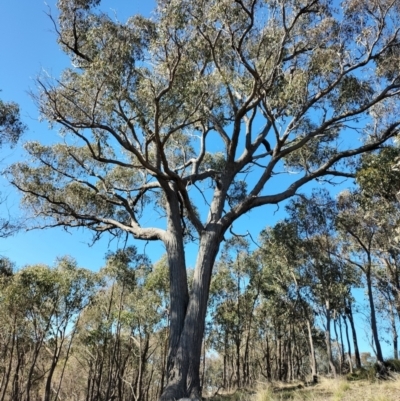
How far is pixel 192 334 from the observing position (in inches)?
268

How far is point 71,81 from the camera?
9242mm

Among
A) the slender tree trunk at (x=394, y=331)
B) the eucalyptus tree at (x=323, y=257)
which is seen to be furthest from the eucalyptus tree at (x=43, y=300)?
the slender tree trunk at (x=394, y=331)

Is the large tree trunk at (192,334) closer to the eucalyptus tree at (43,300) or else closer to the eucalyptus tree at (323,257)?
the eucalyptus tree at (323,257)

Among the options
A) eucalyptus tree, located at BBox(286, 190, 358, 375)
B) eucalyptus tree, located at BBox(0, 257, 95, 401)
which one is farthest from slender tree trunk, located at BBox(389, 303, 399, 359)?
eucalyptus tree, located at BBox(0, 257, 95, 401)

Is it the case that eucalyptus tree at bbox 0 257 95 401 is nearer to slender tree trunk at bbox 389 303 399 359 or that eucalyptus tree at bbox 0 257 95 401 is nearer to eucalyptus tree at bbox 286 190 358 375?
eucalyptus tree at bbox 286 190 358 375

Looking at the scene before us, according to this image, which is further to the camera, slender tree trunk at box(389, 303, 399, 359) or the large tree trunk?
slender tree trunk at box(389, 303, 399, 359)

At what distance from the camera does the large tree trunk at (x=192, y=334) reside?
6.31 m

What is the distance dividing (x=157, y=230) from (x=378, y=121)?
6.59 m

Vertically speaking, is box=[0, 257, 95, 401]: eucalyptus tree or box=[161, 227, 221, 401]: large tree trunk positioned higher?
box=[0, 257, 95, 401]: eucalyptus tree

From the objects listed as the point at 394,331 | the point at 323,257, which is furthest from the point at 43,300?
the point at 394,331

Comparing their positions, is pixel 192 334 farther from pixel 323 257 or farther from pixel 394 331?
pixel 394 331

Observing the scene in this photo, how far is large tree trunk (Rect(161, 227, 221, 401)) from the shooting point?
6312 mm

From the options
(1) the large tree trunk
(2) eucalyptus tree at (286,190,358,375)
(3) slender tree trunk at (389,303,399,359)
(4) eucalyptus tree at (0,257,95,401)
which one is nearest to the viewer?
(1) the large tree trunk

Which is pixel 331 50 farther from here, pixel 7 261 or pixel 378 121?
pixel 7 261
